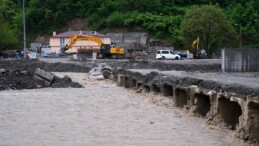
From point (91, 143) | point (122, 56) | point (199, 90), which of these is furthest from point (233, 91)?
point (122, 56)

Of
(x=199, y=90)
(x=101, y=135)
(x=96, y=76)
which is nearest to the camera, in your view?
(x=101, y=135)

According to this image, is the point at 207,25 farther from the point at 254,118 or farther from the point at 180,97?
the point at 254,118

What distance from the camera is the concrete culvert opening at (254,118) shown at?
1080 centimetres

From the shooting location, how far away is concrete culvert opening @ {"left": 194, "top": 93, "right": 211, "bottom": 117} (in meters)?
15.5

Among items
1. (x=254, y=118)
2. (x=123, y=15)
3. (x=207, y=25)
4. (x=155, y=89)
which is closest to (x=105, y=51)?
(x=207, y=25)

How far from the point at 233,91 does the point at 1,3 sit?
8019cm

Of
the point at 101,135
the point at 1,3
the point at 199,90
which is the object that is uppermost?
the point at 1,3

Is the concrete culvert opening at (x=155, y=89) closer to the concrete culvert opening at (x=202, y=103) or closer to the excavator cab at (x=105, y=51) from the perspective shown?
the concrete culvert opening at (x=202, y=103)

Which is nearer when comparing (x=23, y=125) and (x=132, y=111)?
(x=23, y=125)

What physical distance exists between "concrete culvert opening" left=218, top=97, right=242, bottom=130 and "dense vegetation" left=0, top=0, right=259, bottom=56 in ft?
237

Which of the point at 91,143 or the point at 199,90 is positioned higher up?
the point at 199,90

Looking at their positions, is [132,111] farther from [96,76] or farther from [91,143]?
[96,76]

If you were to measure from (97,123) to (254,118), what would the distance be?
5078mm

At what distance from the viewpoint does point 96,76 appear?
34.9m
